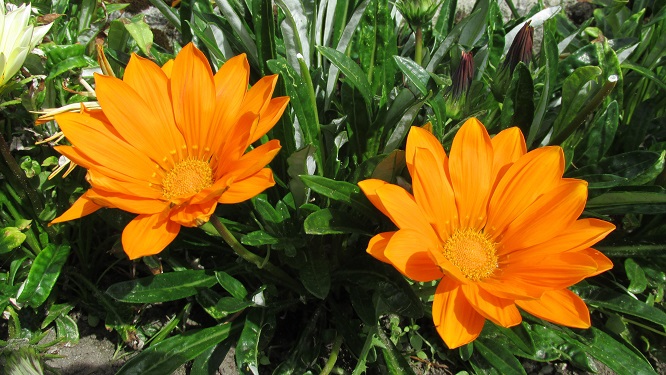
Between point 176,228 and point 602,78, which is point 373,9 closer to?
point 602,78

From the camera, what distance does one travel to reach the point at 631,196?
1453mm

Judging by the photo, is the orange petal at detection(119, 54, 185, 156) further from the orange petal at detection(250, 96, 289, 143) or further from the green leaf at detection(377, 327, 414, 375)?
the green leaf at detection(377, 327, 414, 375)

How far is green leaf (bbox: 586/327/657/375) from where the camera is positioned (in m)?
1.47

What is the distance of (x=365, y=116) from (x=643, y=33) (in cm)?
122

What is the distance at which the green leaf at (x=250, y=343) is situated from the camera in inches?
54.7

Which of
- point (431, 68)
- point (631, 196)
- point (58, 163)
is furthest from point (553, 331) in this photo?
point (58, 163)

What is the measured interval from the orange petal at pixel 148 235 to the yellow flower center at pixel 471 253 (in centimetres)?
58

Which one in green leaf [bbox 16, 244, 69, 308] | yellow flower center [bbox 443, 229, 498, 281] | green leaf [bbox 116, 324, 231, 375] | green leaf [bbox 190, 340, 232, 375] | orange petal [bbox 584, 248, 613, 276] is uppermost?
orange petal [bbox 584, 248, 613, 276]

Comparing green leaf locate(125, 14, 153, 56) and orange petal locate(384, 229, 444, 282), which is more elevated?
green leaf locate(125, 14, 153, 56)

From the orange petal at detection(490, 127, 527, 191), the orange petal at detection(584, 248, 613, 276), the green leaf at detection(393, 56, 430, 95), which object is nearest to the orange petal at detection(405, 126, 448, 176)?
the orange petal at detection(490, 127, 527, 191)

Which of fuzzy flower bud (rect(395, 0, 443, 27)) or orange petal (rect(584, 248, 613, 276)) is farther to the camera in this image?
fuzzy flower bud (rect(395, 0, 443, 27))

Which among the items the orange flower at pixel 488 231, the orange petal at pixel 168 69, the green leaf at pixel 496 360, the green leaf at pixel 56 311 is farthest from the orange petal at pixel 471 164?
the green leaf at pixel 56 311

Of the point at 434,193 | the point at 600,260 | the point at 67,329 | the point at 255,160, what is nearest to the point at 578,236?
the point at 600,260

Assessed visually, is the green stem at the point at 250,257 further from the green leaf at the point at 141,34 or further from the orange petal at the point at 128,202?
the green leaf at the point at 141,34
